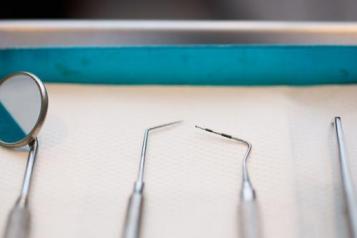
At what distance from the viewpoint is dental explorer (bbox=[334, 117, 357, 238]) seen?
1.61 feet

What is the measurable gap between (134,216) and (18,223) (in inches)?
5.6

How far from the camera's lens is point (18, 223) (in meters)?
0.51

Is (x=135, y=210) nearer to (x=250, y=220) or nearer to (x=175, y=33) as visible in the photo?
(x=250, y=220)

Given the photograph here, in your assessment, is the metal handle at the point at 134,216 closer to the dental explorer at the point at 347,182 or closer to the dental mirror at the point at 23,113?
the dental mirror at the point at 23,113

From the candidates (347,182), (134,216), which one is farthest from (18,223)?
(347,182)

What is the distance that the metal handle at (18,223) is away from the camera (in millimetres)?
500

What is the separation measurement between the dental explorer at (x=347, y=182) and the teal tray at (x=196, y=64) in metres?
0.10

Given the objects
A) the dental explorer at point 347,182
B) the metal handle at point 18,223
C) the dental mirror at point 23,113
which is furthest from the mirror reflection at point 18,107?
the dental explorer at point 347,182

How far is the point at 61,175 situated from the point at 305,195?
34 cm

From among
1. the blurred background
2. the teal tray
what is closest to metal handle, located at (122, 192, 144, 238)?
the teal tray

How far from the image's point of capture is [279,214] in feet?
1.75

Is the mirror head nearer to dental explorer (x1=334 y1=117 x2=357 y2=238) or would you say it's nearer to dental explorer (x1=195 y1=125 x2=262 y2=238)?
dental explorer (x1=195 y1=125 x2=262 y2=238)

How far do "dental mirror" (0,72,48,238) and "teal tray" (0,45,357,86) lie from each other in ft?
0.21

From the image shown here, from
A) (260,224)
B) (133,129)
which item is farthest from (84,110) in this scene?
(260,224)
